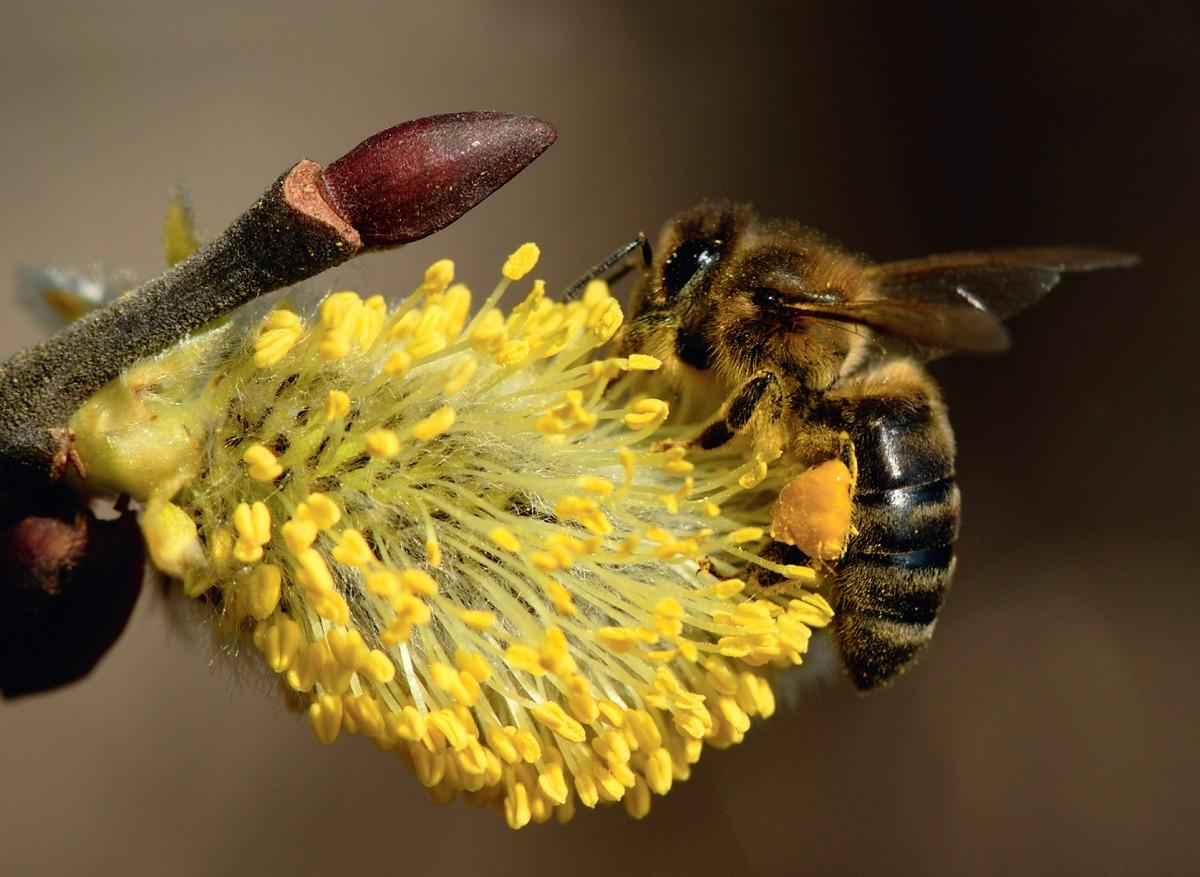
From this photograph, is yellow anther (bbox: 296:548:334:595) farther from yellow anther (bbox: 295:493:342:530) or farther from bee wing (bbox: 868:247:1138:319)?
bee wing (bbox: 868:247:1138:319)

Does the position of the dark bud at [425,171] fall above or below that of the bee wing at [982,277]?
above

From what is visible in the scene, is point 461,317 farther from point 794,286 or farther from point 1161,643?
point 1161,643

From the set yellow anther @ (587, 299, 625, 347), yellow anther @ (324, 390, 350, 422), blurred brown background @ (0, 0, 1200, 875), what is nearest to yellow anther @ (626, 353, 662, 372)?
yellow anther @ (587, 299, 625, 347)

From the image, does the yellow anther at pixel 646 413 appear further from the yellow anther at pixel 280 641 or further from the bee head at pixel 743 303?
the yellow anther at pixel 280 641

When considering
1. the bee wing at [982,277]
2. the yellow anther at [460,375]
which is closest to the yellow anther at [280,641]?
the yellow anther at [460,375]

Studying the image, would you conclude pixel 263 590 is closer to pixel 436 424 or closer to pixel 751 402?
pixel 436 424

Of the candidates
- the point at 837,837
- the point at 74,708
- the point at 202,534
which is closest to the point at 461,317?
the point at 202,534

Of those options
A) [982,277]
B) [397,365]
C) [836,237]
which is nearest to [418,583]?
[397,365]
